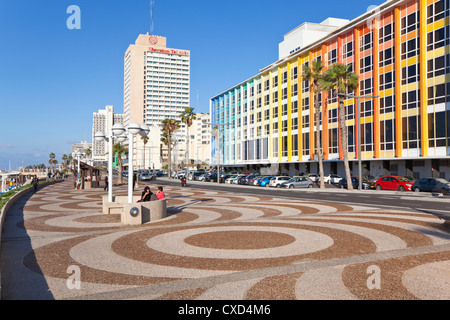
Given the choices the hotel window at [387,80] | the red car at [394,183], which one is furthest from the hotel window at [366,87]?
the red car at [394,183]

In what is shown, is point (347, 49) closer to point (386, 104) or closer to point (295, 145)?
point (386, 104)

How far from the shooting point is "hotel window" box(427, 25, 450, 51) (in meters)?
35.3

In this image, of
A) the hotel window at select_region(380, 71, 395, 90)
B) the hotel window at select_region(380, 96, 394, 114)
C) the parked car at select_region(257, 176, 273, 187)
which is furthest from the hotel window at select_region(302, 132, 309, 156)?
the hotel window at select_region(380, 71, 395, 90)

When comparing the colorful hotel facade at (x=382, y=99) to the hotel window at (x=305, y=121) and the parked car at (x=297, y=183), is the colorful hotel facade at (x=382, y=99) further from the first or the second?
the parked car at (x=297, y=183)

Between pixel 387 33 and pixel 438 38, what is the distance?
24.6 ft

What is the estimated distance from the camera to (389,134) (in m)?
42.0

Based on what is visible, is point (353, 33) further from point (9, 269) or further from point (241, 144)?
point (9, 269)

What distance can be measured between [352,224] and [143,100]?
17560 centimetres

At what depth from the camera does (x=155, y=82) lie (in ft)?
593

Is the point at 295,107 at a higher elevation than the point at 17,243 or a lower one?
higher

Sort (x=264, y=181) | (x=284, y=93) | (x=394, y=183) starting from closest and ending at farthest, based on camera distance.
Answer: (x=394, y=183), (x=264, y=181), (x=284, y=93)

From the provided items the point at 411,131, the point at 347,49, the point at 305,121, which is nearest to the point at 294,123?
the point at 305,121
